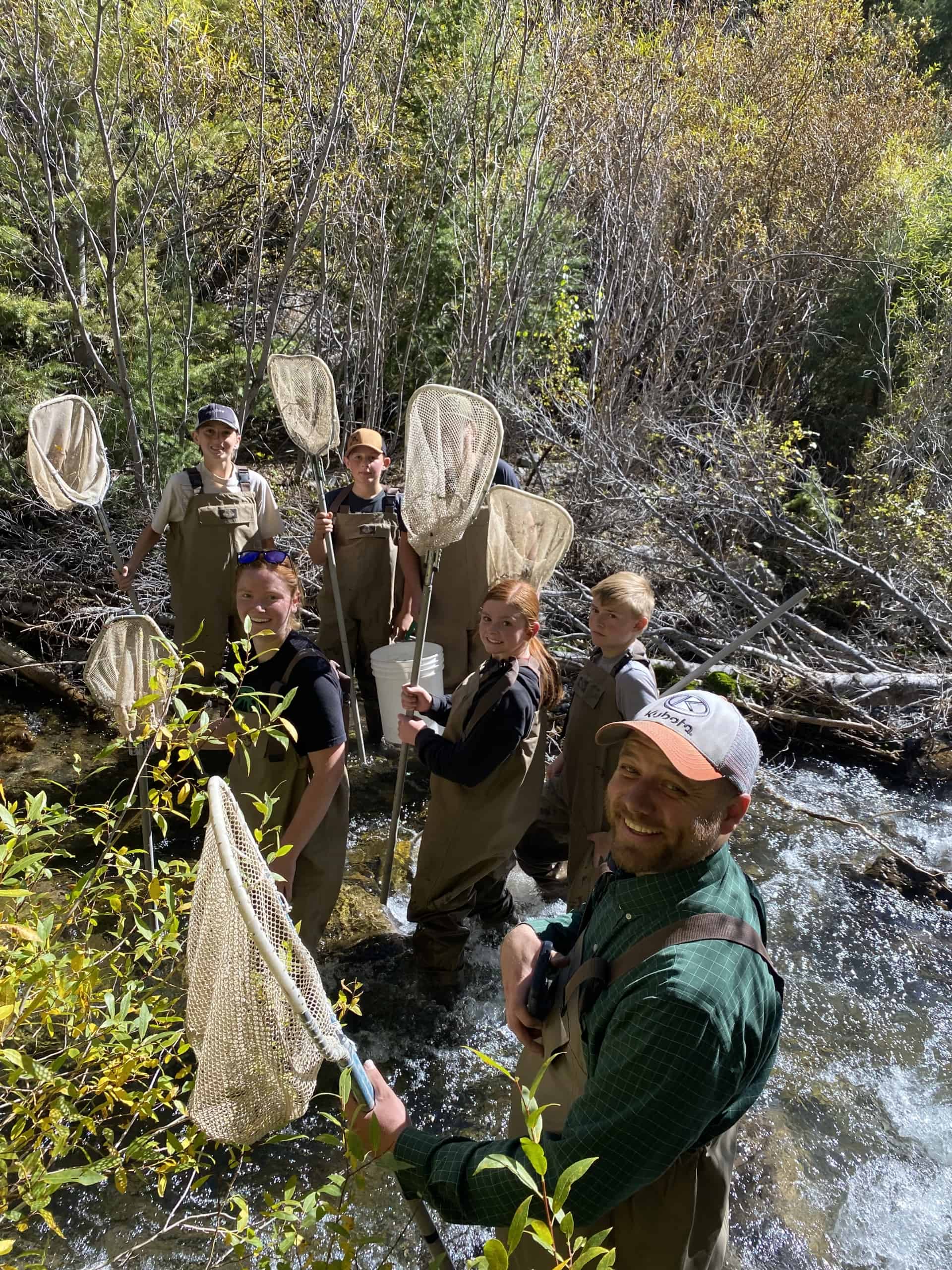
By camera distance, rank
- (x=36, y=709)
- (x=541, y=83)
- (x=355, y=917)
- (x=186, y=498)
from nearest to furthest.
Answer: (x=355, y=917)
(x=186, y=498)
(x=36, y=709)
(x=541, y=83)

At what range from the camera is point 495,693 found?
3064 millimetres

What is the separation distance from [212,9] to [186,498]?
5.52 meters


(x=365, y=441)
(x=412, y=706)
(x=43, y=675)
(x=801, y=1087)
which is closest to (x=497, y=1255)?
(x=412, y=706)

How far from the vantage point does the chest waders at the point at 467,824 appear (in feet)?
10.5

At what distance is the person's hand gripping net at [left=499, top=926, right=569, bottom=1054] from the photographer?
175 centimetres

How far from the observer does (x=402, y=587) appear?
536 cm

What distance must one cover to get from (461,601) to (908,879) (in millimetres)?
2834

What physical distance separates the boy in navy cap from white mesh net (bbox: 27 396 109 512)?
401 millimetres

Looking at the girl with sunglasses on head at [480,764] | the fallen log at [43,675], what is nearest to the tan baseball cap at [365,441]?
the girl with sunglasses on head at [480,764]

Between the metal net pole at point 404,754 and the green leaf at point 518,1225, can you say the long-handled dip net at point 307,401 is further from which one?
the green leaf at point 518,1225

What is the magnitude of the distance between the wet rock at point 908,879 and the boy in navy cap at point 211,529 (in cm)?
357

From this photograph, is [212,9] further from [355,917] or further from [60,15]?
[355,917]

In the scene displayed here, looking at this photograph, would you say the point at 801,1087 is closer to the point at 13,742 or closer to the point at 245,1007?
the point at 245,1007

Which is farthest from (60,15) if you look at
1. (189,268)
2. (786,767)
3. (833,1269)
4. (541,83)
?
(833,1269)
